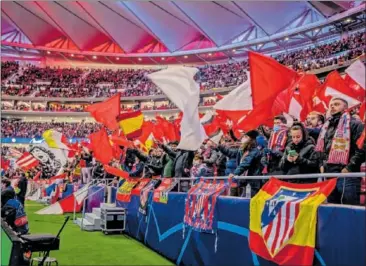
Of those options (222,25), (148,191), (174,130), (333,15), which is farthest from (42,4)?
(148,191)

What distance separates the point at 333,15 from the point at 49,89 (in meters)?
Result: 38.2

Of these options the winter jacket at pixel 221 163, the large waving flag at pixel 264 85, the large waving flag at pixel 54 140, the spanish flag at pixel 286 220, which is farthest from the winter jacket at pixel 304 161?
the large waving flag at pixel 54 140

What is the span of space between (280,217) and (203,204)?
2.44 metres

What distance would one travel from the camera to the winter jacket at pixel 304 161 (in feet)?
17.0

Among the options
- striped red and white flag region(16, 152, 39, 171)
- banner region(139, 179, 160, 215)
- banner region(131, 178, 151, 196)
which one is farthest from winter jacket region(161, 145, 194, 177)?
striped red and white flag region(16, 152, 39, 171)

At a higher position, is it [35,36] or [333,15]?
[35,36]

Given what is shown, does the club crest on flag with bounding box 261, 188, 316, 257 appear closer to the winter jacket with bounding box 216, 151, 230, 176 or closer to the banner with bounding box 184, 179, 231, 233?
the banner with bounding box 184, 179, 231, 233

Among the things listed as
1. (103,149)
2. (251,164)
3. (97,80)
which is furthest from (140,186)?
(97,80)

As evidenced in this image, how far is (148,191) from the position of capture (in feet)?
34.6

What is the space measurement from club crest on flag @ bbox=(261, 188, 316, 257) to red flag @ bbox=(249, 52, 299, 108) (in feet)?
9.56

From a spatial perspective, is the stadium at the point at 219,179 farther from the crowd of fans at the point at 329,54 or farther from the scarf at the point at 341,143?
the crowd of fans at the point at 329,54

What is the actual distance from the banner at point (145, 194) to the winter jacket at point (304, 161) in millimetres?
5520

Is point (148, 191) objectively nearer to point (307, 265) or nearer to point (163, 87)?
point (163, 87)

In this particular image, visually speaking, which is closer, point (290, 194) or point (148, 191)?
point (290, 194)
